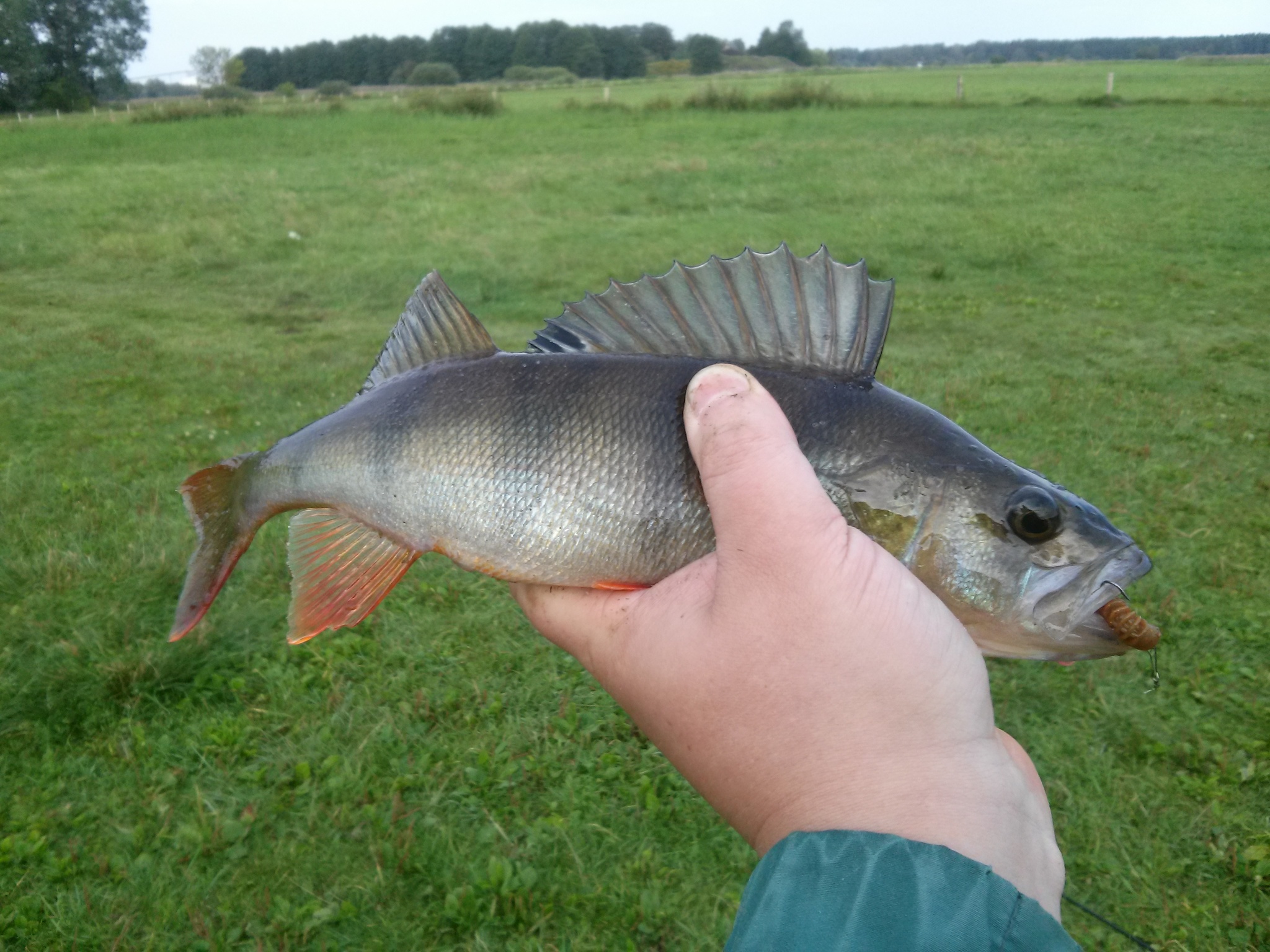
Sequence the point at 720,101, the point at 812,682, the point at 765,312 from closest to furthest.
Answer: the point at 812,682, the point at 765,312, the point at 720,101

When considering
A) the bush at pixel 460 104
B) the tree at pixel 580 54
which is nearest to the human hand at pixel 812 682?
the bush at pixel 460 104

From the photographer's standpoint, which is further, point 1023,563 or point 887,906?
point 1023,563

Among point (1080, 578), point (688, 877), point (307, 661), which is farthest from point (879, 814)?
point (307, 661)

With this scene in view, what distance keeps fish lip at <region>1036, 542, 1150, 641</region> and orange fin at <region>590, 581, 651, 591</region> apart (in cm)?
92

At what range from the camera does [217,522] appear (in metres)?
2.73

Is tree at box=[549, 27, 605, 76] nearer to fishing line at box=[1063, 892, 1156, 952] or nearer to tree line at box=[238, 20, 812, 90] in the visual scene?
tree line at box=[238, 20, 812, 90]

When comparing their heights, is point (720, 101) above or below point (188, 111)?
below

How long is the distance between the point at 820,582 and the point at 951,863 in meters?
0.54

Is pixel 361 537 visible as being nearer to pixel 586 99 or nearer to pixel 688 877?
pixel 688 877

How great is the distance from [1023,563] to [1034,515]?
4.3 inches

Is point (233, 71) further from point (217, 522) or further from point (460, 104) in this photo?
point (217, 522)

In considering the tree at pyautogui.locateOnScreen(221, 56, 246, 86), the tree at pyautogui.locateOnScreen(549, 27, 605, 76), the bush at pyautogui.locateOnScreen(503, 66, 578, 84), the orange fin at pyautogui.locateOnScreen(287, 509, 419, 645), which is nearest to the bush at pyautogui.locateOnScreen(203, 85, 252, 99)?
the bush at pyautogui.locateOnScreen(503, 66, 578, 84)

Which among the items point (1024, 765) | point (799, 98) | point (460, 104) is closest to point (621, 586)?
point (1024, 765)

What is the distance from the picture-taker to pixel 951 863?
58.6 inches
